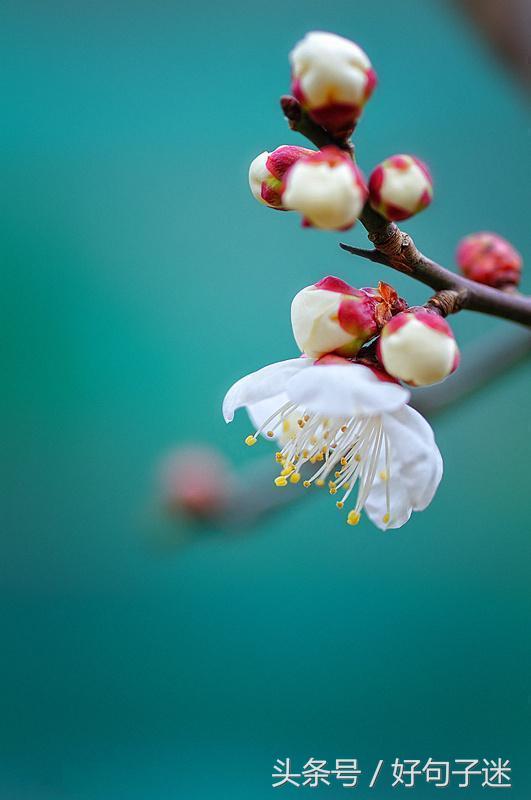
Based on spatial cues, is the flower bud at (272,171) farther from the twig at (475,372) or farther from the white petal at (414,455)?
the twig at (475,372)

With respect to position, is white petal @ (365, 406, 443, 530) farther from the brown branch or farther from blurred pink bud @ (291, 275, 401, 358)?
the brown branch

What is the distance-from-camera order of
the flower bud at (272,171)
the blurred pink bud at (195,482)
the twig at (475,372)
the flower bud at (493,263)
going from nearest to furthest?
the flower bud at (272,171) < the flower bud at (493,263) < the twig at (475,372) < the blurred pink bud at (195,482)

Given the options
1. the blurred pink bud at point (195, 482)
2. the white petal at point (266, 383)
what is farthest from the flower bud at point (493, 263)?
the blurred pink bud at point (195, 482)

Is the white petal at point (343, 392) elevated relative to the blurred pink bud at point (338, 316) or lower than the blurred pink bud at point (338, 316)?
lower

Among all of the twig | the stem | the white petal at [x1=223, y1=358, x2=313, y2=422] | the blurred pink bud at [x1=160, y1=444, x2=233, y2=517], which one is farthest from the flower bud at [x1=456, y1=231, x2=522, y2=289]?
the blurred pink bud at [x1=160, y1=444, x2=233, y2=517]

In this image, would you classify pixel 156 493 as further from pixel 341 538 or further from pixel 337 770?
pixel 341 538

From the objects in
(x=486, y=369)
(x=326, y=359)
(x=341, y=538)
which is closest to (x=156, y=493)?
(x=486, y=369)

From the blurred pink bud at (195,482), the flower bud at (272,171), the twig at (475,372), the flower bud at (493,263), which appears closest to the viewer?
the flower bud at (272,171)

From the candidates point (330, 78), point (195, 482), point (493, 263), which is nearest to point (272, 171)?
point (330, 78)
